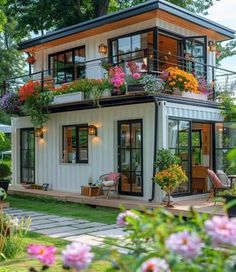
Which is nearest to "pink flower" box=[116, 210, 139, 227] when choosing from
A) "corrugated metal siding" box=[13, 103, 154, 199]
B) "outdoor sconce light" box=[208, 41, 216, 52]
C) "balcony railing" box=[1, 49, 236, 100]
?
"corrugated metal siding" box=[13, 103, 154, 199]

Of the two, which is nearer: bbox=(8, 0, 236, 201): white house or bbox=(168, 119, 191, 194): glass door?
bbox=(168, 119, 191, 194): glass door

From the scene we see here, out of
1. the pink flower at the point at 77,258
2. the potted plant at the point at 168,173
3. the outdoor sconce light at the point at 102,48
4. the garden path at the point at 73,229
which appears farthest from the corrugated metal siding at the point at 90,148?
the pink flower at the point at 77,258

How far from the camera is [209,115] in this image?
514 inches

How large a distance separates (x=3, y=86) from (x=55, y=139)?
3138 mm

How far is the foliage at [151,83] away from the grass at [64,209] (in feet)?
11.0

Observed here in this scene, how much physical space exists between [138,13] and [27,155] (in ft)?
23.3

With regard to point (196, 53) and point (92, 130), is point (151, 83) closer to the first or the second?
point (92, 130)

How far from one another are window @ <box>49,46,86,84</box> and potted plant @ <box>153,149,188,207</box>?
18.9 ft

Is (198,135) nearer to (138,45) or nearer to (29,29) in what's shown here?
(138,45)

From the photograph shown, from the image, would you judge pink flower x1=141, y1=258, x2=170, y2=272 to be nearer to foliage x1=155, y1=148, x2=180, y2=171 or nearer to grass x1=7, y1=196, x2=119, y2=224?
grass x1=7, y1=196, x2=119, y2=224

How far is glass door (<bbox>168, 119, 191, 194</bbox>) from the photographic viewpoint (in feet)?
38.5

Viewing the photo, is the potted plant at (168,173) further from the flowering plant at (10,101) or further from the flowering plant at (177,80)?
the flowering plant at (10,101)

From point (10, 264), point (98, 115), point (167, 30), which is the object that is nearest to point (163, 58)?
point (167, 30)

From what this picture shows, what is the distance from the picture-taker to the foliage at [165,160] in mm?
10664
